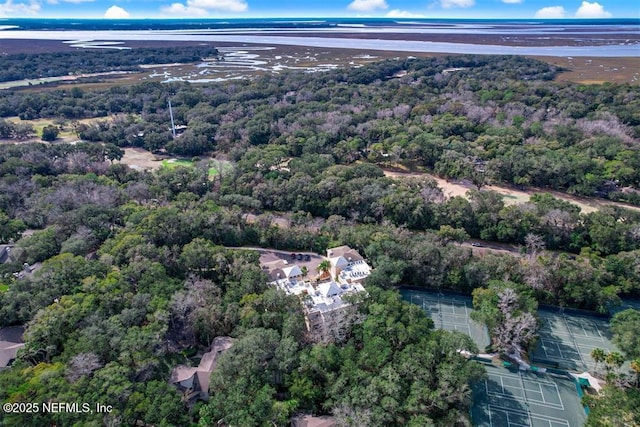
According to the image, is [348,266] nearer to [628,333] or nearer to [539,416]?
[539,416]

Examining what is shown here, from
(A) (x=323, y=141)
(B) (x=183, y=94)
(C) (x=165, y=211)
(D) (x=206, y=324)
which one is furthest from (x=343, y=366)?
(B) (x=183, y=94)

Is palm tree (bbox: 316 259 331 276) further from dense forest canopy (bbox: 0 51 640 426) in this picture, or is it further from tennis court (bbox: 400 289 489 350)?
tennis court (bbox: 400 289 489 350)

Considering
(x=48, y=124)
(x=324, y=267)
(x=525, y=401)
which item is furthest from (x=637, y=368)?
(x=48, y=124)

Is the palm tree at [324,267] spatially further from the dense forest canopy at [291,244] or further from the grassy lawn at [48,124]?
the grassy lawn at [48,124]

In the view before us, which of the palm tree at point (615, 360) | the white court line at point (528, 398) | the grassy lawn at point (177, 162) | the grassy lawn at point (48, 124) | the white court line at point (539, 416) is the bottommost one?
the white court line at point (539, 416)

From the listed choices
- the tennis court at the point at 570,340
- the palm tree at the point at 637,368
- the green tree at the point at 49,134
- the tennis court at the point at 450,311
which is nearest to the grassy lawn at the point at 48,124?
the green tree at the point at 49,134
